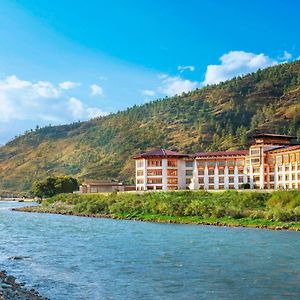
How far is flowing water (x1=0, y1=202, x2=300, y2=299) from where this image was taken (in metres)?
29.0

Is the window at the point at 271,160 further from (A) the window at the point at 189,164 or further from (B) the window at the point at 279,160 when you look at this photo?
(A) the window at the point at 189,164

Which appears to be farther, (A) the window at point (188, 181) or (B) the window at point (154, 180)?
(A) the window at point (188, 181)

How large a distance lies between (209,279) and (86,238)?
92.1 feet

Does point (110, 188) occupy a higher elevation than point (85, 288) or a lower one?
higher

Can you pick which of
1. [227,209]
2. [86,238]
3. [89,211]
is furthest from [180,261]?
[89,211]

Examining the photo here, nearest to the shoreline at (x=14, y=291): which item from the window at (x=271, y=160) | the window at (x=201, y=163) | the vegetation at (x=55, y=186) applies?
the window at (x=271, y=160)

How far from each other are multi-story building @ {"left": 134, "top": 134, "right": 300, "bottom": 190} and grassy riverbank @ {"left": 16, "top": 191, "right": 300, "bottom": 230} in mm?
17871

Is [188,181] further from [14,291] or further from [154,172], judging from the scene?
[14,291]

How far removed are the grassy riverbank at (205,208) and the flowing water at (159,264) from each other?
10.8 meters

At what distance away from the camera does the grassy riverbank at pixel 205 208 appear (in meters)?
70.4

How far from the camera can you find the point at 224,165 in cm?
→ 12762

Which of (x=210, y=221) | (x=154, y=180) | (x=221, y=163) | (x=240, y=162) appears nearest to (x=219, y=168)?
(x=221, y=163)

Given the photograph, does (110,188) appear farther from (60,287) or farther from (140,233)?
(60,287)

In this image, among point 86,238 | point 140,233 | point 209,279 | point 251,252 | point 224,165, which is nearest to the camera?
point 209,279
